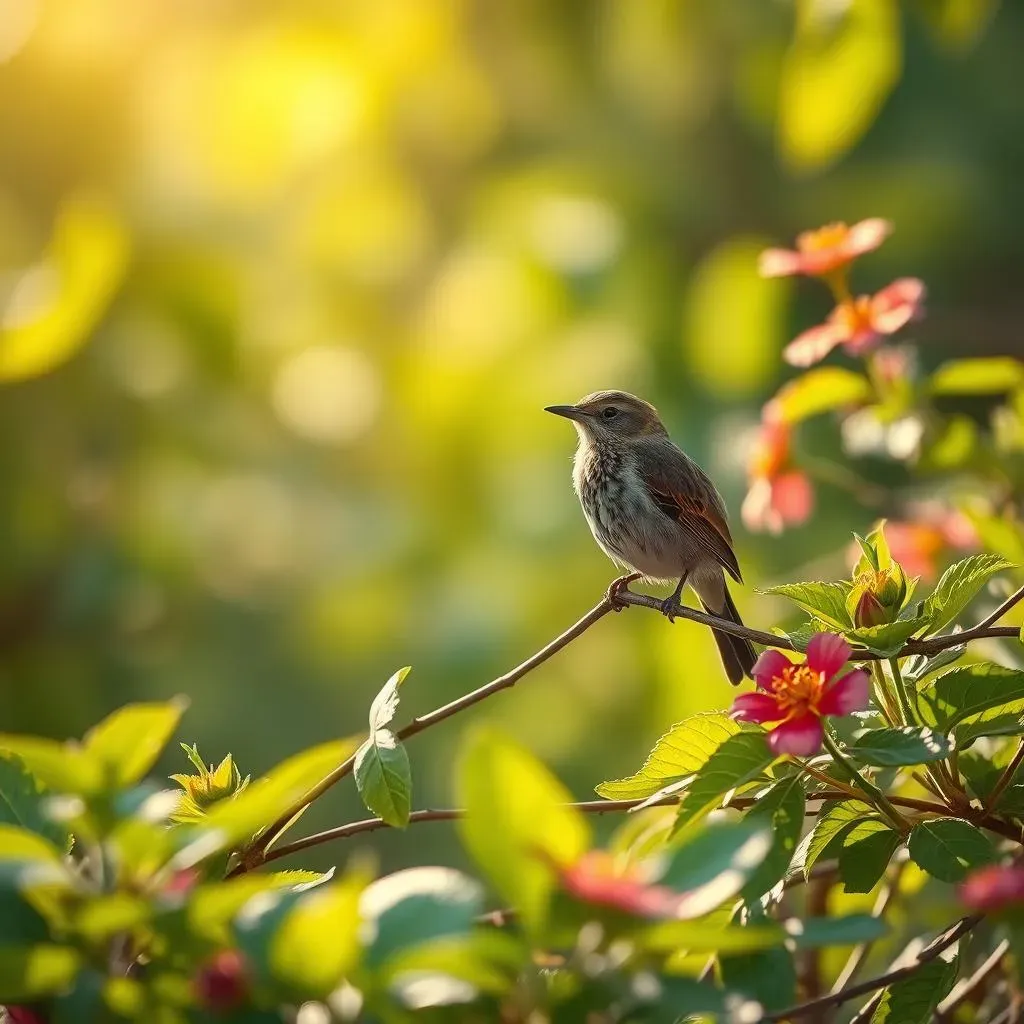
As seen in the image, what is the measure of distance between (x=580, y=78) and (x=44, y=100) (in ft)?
7.10

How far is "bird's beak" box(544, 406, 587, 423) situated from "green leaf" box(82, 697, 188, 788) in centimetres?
278

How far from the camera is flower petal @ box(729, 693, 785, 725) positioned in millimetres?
1480

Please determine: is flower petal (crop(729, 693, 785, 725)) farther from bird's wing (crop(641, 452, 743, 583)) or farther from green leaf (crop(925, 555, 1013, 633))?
bird's wing (crop(641, 452, 743, 583))

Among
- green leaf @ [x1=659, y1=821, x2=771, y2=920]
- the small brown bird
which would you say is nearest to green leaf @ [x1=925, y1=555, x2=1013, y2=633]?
green leaf @ [x1=659, y1=821, x2=771, y2=920]

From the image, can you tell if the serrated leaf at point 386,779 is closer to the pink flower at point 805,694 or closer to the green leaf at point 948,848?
the pink flower at point 805,694

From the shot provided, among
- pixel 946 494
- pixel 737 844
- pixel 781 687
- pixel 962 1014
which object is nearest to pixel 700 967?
pixel 962 1014

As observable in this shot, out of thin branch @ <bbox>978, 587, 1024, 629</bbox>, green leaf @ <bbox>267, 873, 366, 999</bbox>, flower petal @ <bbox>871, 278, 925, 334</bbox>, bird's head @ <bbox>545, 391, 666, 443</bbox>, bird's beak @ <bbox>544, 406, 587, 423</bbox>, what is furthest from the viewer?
bird's head @ <bbox>545, 391, 666, 443</bbox>

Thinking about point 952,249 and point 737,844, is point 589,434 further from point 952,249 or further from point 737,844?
point 952,249

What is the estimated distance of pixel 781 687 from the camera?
1.50m

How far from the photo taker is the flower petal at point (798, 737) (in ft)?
4.57

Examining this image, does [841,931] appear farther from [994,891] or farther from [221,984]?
[221,984]

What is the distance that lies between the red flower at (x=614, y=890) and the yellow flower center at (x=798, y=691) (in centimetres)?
42

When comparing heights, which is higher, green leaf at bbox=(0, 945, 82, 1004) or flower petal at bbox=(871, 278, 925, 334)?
green leaf at bbox=(0, 945, 82, 1004)

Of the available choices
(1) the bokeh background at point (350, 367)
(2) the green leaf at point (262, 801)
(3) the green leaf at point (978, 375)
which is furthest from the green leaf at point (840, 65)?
(1) the bokeh background at point (350, 367)
